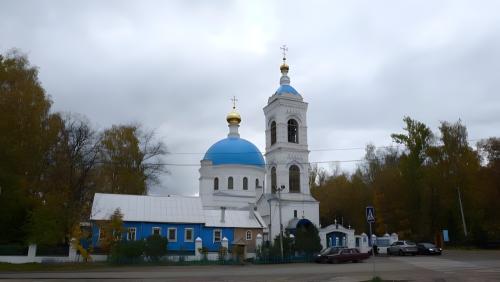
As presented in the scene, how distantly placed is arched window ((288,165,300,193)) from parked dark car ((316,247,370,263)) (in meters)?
13.6

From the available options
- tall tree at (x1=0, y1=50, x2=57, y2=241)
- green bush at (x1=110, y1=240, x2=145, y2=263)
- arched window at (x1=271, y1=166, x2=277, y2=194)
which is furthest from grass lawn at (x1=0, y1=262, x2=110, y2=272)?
arched window at (x1=271, y1=166, x2=277, y2=194)

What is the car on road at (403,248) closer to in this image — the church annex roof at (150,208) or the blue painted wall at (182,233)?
the blue painted wall at (182,233)

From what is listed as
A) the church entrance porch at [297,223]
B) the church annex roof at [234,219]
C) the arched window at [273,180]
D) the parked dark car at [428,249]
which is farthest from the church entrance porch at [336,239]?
the arched window at [273,180]

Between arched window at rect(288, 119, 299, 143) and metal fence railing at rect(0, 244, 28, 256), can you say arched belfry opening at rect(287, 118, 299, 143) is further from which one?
metal fence railing at rect(0, 244, 28, 256)

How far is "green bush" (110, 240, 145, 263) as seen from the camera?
3009 cm

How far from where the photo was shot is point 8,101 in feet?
108

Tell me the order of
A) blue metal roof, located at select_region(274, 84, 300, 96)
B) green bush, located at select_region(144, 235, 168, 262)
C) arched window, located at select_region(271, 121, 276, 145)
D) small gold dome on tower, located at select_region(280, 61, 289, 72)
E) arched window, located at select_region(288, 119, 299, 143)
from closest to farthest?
green bush, located at select_region(144, 235, 168, 262) → arched window, located at select_region(288, 119, 299, 143) → blue metal roof, located at select_region(274, 84, 300, 96) → arched window, located at select_region(271, 121, 276, 145) → small gold dome on tower, located at select_region(280, 61, 289, 72)

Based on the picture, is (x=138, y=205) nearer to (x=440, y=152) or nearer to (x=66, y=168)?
(x=66, y=168)

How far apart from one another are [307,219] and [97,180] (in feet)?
65.9

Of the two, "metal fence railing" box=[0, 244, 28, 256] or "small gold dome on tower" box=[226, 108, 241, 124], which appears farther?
"small gold dome on tower" box=[226, 108, 241, 124]

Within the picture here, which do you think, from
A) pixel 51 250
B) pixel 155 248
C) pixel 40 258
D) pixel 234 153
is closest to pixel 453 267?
pixel 155 248

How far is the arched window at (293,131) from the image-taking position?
47.2 metres

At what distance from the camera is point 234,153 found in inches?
1997

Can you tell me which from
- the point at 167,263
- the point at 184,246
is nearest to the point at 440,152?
the point at 184,246
